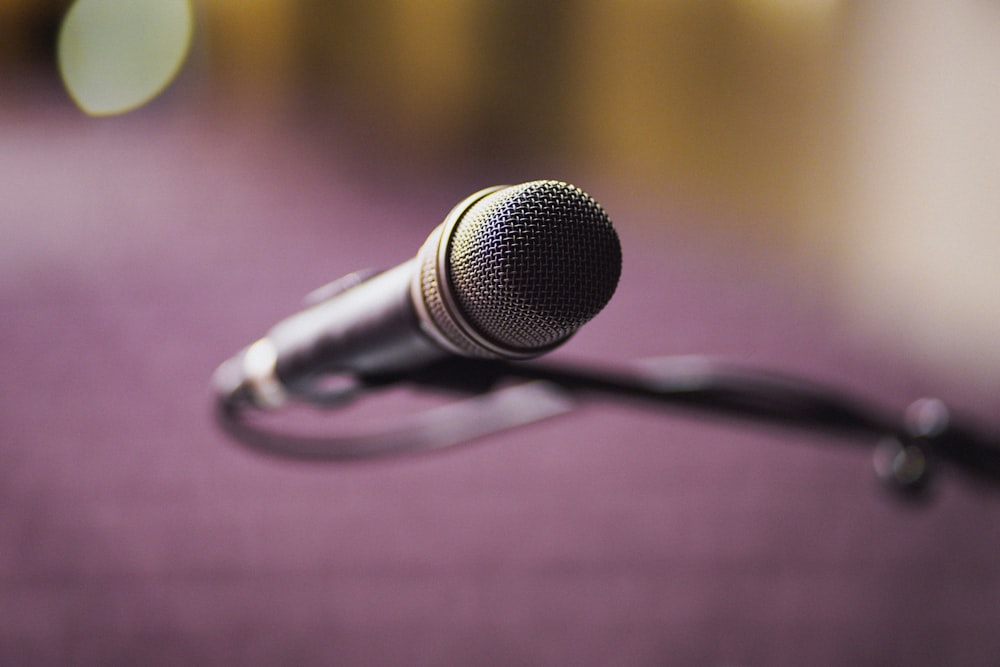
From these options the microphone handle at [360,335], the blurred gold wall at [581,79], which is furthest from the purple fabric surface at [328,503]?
the microphone handle at [360,335]

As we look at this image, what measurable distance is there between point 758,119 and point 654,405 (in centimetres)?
166

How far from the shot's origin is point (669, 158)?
1.92 metres

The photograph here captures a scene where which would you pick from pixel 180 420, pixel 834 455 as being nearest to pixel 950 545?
pixel 834 455

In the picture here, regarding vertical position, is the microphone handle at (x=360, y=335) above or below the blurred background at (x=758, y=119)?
below

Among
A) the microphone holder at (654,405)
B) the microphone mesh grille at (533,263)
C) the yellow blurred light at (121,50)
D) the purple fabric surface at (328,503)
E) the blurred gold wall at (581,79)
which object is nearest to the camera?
the microphone mesh grille at (533,263)

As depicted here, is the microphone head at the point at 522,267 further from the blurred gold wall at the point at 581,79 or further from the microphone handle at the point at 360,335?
the blurred gold wall at the point at 581,79

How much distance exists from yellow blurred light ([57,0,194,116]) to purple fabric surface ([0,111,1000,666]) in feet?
0.27

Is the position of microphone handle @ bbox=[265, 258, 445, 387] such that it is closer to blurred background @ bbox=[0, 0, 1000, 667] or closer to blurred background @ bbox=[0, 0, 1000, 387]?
blurred background @ bbox=[0, 0, 1000, 667]

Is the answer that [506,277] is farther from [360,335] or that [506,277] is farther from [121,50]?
[121,50]

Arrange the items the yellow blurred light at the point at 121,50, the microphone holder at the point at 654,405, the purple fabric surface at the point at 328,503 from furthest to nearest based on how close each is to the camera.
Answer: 1. the yellow blurred light at the point at 121,50
2. the purple fabric surface at the point at 328,503
3. the microphone holder at the point at 654,405

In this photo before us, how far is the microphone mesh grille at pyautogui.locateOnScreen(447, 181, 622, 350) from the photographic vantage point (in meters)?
0.32

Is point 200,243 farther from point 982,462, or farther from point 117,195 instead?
point 982,462

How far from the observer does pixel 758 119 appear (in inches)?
76.0

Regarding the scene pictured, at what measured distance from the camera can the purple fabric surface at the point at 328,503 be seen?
135 centimetres
